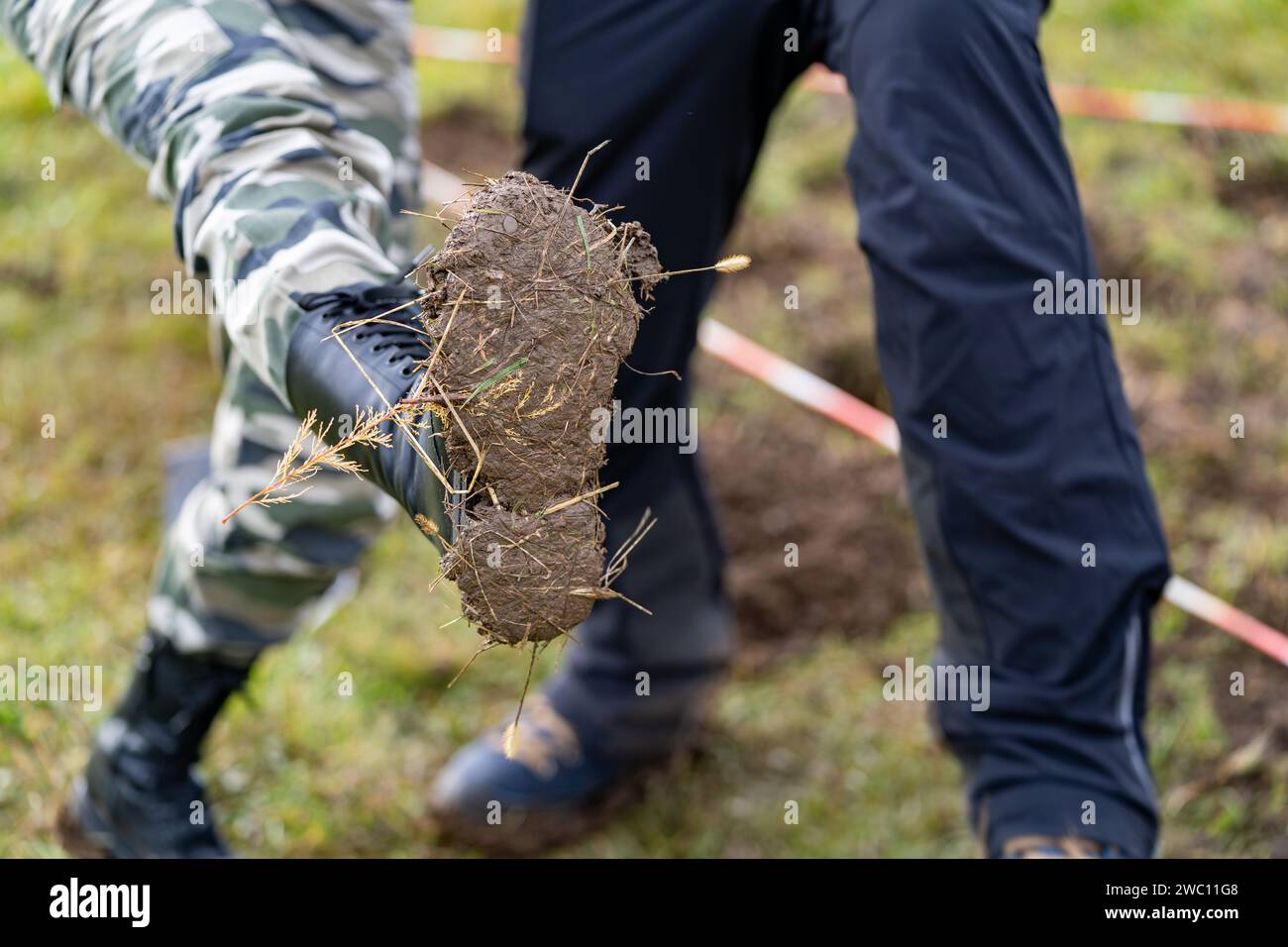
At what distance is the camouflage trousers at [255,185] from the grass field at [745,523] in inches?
14.2

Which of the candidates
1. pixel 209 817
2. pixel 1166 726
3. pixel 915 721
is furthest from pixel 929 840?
pixel 209 817

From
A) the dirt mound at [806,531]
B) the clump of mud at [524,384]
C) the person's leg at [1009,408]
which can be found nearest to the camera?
the clump of mud at [524,384]

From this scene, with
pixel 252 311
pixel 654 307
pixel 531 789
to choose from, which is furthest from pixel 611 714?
pixel 252 311

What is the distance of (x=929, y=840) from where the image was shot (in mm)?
2295

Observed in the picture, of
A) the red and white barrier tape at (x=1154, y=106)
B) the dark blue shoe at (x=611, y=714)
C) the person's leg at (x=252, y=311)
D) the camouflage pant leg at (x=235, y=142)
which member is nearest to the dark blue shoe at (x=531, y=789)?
the dark blue shoe at (x=611, y=714)

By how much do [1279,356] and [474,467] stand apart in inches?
104

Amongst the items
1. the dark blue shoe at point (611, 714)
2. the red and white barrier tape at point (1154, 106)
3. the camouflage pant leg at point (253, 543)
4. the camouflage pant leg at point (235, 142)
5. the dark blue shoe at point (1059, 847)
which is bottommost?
the dark blue shoe at point (1059, 847)

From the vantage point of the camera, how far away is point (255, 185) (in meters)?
1.45

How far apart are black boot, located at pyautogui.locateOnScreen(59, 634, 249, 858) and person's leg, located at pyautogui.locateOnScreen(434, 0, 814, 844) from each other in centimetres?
43

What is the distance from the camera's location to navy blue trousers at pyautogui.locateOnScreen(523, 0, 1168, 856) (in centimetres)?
155

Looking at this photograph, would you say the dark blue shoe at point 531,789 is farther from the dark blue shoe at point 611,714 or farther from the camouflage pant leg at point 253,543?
the camouflage pant leg at point 253,543

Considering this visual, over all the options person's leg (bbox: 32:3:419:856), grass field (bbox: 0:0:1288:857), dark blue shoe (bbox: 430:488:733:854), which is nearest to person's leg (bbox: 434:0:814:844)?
dark blue shoe (bbox: 430:488:733:854)

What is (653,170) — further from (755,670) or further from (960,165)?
(755,670)

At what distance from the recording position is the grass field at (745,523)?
2.32m
